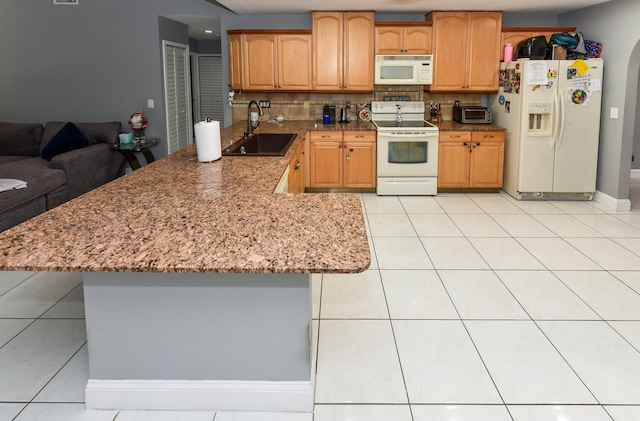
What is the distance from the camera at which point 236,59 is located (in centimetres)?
645

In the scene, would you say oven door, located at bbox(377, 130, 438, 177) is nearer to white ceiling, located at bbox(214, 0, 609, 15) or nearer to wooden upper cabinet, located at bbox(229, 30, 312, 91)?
wooden upper cabinet, located at bbox(229, 30, 312, 91)

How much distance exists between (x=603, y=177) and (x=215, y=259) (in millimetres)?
5428

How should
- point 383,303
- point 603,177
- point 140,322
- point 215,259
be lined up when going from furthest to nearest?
point 603,177 → point 383,303 → point 140,322 → point 215,259

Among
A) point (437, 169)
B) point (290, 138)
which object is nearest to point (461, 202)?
point (437, 169)

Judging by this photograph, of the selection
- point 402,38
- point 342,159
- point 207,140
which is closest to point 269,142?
point 342,159

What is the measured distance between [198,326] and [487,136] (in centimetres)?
500

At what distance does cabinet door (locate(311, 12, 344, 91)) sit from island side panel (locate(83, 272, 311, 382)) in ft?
15.6

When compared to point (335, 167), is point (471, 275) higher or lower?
lower

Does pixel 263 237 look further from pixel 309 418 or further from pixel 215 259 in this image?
pixel 309 418

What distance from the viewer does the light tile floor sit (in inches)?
90.4

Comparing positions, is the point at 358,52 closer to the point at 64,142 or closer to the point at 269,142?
the point at 269,142

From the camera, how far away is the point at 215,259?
178 centimetres

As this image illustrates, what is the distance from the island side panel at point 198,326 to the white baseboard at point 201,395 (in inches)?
1.1

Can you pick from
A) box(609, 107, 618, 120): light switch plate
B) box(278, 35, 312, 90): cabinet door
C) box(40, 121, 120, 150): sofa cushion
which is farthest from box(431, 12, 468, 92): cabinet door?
box(40, 121, 120, 150): sofa cushion
